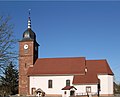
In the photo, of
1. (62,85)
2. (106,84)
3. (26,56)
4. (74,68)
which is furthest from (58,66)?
(106,84)

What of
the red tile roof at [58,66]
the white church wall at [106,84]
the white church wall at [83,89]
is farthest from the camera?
the red tile roof at [58,66]

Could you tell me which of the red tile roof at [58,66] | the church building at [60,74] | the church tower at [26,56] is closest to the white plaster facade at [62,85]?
the church building at [60,74]

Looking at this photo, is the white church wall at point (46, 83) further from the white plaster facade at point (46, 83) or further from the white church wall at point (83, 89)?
the white church wall at point (83, 89)

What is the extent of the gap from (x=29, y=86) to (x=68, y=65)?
963cm

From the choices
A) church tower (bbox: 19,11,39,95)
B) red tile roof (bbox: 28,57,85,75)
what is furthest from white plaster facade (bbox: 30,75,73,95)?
church tower (bbox: 19,11,39,95)

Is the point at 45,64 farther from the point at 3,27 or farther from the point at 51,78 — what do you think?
the point at 3,27

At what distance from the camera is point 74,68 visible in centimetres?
5891

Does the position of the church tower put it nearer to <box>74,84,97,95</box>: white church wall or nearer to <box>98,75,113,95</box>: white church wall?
<box>74,84,97,95</box>: white church wall

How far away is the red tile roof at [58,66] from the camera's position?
58.6m

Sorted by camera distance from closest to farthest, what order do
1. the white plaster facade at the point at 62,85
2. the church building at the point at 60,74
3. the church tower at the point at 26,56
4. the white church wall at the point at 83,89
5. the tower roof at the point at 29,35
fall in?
the white church wall at the point at 83,89 → the white plaster facade at the point at 62,85 → the church building at the point at 60,74 → the church tower at the point at 26,56 → the tower roof at the point at 29,35

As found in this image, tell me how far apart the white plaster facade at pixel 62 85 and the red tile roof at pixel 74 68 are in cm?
86

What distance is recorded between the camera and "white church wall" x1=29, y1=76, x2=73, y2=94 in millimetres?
58156

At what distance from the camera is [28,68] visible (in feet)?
200

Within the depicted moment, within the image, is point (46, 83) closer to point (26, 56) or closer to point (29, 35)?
point (26, 56)
